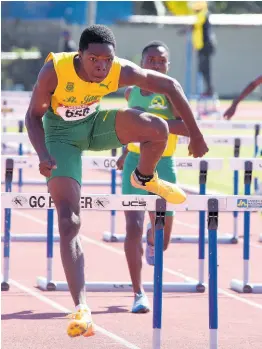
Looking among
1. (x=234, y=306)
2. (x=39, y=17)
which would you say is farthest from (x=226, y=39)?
(x=234, y=306)

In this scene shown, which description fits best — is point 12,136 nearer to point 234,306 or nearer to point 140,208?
point 234,306

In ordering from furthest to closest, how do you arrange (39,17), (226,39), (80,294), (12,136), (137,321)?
(226,39) → (39,17) → (12,136) → (137,321) → (80,294)

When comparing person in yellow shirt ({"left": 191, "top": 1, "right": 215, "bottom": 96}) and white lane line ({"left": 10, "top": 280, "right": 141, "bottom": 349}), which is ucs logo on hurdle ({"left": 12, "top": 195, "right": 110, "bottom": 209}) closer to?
white lane line ({"left": 10, "top": 280, "right": 141, "bottom": 349})

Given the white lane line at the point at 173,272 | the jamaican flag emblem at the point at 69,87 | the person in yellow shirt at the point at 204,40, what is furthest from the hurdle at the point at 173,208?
the person in yellow shirt at the point at 204,40

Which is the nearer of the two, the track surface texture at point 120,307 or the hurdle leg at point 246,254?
the track surface texture at point 120,307

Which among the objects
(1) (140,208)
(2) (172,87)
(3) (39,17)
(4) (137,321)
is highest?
(3) (39,17)

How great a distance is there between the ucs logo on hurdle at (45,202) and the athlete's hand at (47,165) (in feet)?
2.06

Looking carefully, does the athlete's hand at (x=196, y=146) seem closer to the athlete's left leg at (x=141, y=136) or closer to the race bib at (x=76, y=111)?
the athlete's left leg at (x=141, y=136)

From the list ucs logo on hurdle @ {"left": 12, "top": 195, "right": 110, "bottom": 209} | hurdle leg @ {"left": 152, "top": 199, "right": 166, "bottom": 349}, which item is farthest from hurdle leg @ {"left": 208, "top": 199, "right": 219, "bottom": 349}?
ucs logo on hurdle @ {"left": 12, "top": 195, "right": 110, "bottom": 209}

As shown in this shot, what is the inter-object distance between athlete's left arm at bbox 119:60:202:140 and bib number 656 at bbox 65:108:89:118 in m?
0.32

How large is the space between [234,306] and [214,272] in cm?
223

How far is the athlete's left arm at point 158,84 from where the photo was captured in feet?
24.4

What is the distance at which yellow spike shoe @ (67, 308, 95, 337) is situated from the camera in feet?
21.9

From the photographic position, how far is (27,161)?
33.7ft
